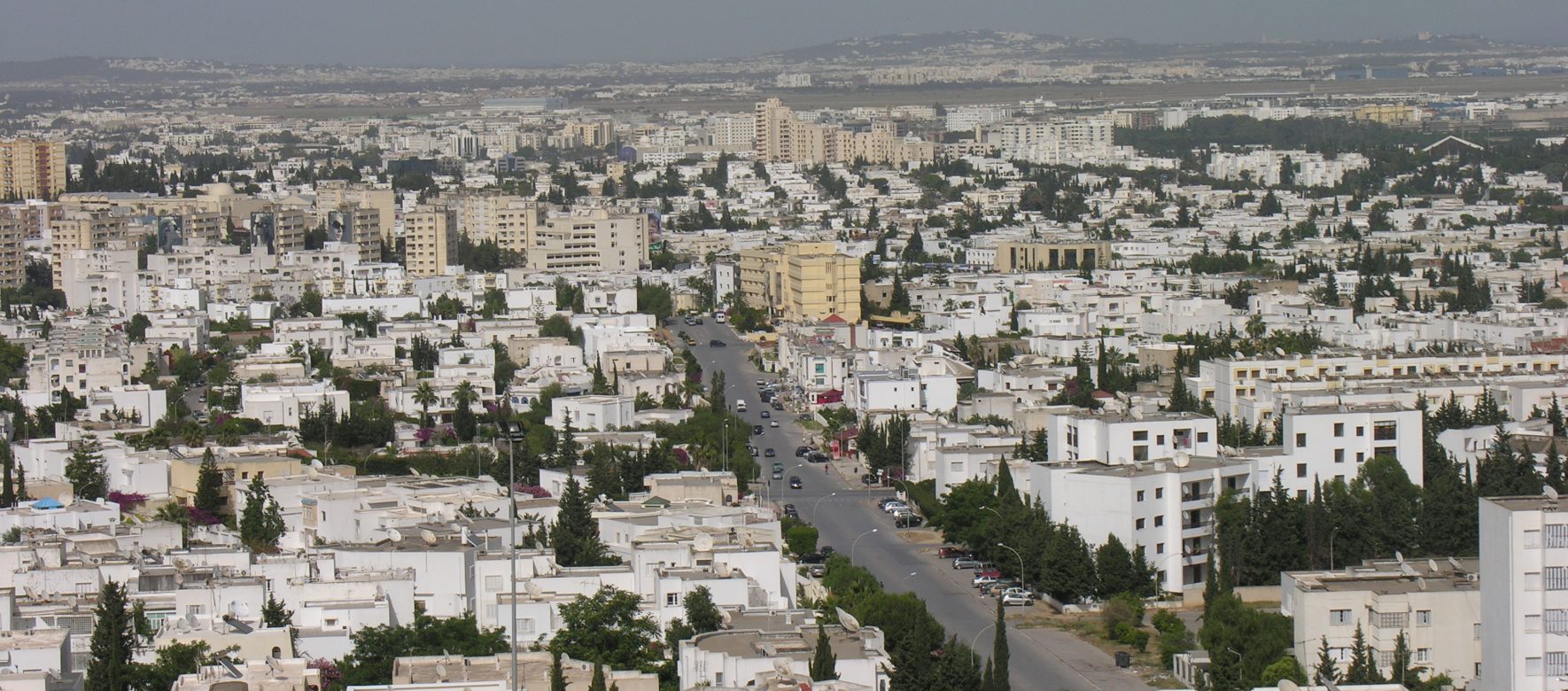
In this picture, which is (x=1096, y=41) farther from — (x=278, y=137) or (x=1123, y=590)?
(x=1123, y=590)

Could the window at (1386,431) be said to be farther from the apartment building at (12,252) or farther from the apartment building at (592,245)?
the apartment building at (12,252)

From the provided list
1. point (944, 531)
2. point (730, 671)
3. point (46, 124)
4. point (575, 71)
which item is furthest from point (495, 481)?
point (575, 71)

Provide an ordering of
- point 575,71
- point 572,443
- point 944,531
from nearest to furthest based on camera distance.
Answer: point 944,531
point 572,443
point 575,71

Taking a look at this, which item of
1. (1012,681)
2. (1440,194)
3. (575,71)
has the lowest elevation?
(1012,681)

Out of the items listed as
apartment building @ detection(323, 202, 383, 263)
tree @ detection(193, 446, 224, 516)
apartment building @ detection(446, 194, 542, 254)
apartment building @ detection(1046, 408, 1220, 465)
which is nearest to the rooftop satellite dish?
apartment building @ detection(1046, 408, 1220, 465)

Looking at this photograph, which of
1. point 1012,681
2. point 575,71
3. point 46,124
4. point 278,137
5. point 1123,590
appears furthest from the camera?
point 575,71

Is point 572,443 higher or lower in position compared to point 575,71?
lower
